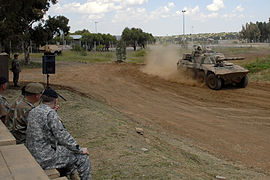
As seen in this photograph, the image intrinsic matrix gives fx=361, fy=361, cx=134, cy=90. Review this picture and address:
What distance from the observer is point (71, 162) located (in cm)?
459

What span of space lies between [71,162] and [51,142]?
0.36 meters

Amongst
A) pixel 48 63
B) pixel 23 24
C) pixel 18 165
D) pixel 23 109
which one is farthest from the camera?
pixel 23 24

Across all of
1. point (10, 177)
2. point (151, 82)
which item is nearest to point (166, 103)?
point (151, 82)

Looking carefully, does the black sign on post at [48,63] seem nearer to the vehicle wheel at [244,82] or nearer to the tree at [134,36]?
the vehicle wheel at [244,82]

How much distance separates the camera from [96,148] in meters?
7.18

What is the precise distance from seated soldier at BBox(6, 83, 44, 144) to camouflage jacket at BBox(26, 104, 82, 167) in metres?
0.54

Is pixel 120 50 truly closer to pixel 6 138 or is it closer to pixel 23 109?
pixel 23 109

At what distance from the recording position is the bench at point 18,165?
3.70 m

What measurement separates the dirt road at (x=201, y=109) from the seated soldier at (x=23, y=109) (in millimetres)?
4953

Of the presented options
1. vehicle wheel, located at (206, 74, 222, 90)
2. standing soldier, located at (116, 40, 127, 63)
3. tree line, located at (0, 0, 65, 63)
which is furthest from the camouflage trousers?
standing soldier, located at (116, 40, 127, 63)

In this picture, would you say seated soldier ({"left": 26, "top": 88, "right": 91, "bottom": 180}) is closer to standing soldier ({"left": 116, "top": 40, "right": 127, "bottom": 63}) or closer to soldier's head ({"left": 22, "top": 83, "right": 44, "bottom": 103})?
soldier's head ({"left": 22, "top": 83, "right": 44, "bottom": 103})

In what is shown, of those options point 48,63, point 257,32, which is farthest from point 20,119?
point 257,32

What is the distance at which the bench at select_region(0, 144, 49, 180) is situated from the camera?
370 cm

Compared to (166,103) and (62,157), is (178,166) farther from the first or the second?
(166,103)
